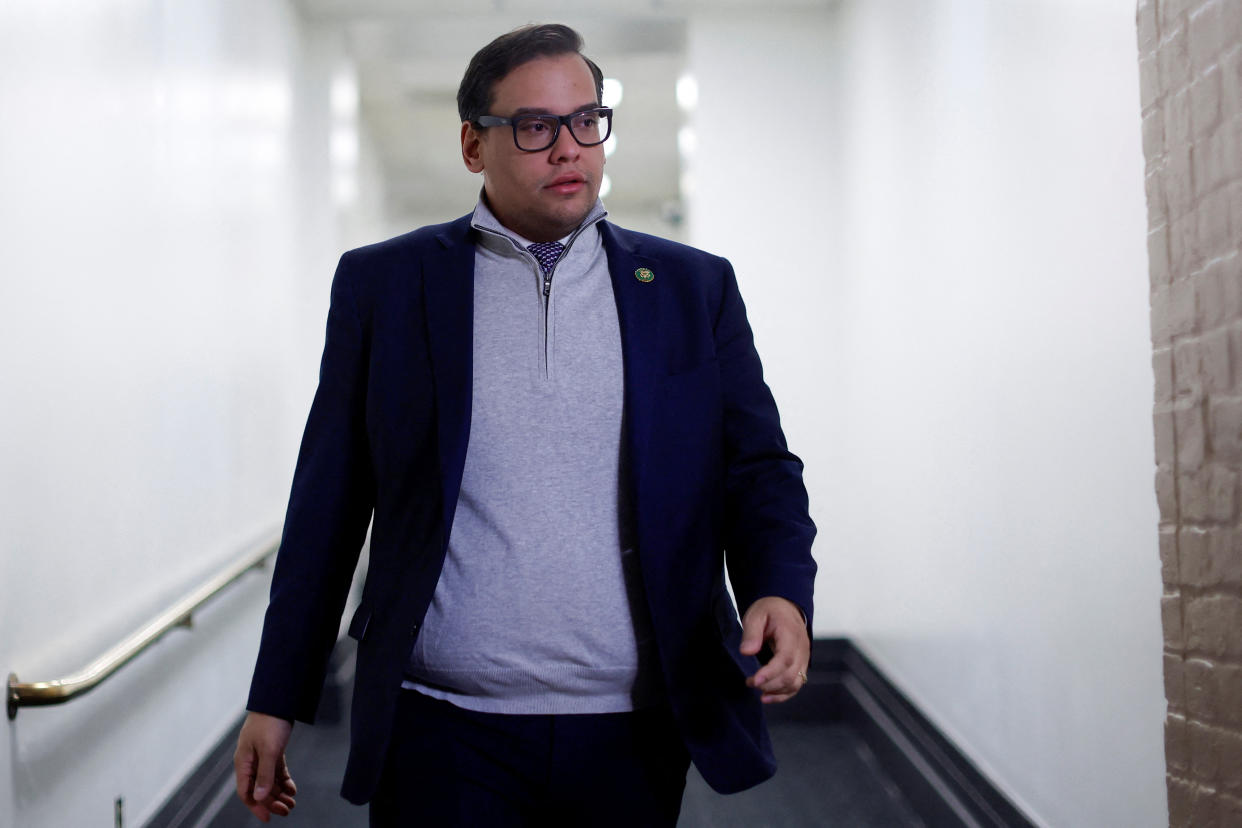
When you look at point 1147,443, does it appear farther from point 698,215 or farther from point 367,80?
point 367,80

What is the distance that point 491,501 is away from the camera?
1.25 m

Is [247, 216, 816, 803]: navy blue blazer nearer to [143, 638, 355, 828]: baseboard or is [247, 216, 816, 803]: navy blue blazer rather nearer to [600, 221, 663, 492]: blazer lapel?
[600, 221, 663, 492]: blazer lapel

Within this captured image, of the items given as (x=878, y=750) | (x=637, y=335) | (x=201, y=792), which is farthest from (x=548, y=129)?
(x=878, y=750)

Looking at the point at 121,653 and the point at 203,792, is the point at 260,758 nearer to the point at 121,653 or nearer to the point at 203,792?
the point at 121,653

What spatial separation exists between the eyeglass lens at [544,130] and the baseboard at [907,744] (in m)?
1.92

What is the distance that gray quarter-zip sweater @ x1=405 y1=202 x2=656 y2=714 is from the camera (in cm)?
122

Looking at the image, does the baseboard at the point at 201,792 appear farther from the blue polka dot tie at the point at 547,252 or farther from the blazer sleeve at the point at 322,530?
the blue polka dot tie at the point at 547,252

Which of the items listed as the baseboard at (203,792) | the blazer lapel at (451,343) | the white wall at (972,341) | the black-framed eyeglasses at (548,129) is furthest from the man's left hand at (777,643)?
the baseboard at (203,792)

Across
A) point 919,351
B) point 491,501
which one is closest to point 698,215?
point 919,351

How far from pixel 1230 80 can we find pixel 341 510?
128cm

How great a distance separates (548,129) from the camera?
54.3 inches

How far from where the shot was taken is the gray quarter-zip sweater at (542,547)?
1.22 m

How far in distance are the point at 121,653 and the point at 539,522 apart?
1321 millimetres

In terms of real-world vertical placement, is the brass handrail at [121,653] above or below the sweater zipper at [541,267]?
below
